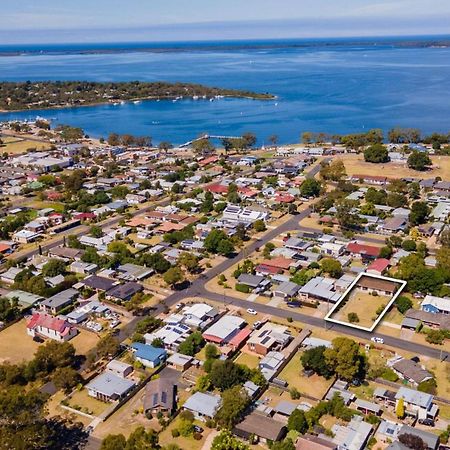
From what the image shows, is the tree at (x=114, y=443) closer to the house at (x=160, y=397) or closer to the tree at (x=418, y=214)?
the house at (x=160, y=397)

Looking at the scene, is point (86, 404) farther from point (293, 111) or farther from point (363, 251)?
point (293, 111)

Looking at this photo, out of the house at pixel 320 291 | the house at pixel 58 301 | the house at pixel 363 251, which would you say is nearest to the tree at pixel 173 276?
the house at pixel 58 301

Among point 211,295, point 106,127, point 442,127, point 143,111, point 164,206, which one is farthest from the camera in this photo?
point 143,111

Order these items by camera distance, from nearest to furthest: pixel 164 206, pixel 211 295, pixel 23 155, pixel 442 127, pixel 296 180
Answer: pixel 211 295
pixel 164 206
pixel 296 180
pixel 23 155
pixel 442 127

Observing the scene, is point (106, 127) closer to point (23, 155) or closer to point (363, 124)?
point (23, 155)

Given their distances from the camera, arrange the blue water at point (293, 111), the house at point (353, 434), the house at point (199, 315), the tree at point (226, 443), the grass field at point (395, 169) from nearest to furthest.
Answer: the tree at point (226, 443) → the house at point (353, 434) → the house at point (199, 315) → the grass field at point (395, 169) → the blue water at point (293, 111)

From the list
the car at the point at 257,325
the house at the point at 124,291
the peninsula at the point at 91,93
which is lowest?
the car at the point at 257,325

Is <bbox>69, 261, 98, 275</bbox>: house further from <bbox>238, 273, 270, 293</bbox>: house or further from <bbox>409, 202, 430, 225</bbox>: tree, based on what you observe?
<bbox>409, 202, 430, 225</bbox>: tree

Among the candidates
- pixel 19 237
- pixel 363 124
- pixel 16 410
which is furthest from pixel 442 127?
pixel 16 410
